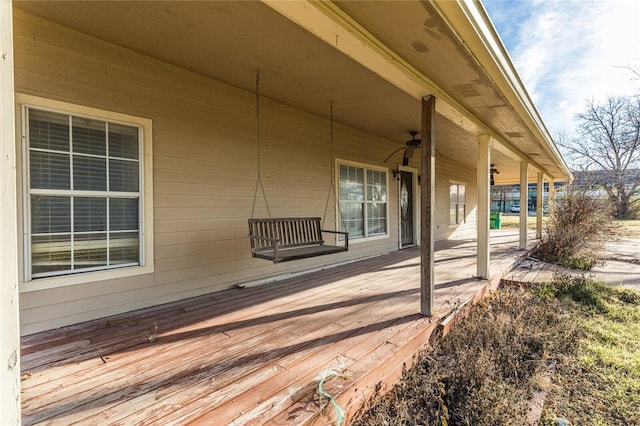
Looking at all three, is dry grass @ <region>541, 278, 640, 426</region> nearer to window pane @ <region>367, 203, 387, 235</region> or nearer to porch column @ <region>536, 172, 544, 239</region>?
window pane @ <region>367, 203, 387, 235</region>

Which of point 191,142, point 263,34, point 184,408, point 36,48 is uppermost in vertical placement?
point 263,34

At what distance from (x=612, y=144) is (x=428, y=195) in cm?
2334

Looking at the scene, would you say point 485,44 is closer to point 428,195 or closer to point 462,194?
point 428,195

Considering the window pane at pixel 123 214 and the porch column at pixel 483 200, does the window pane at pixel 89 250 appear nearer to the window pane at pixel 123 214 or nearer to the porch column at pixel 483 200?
the window pane at pixel 123 214

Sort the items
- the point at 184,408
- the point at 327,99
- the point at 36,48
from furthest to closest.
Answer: the point at 327,99 → the point at 36,48 → the point at 184,408

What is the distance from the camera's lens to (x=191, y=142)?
139 inches

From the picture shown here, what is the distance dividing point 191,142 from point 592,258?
794cm

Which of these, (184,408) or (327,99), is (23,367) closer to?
(184,408)

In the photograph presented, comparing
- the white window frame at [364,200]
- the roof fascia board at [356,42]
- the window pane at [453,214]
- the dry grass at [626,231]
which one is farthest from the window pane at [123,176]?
the dry grass at [626,231]

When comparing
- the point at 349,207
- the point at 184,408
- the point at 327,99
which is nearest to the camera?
the point at 184,408

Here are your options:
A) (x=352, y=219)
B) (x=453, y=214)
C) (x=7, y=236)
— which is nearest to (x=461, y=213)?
(x=453, y=214)

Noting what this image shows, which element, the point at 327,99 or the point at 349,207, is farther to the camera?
the point at 349,207

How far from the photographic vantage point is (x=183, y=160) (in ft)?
11.3

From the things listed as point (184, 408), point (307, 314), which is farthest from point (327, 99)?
point (184, 408)
